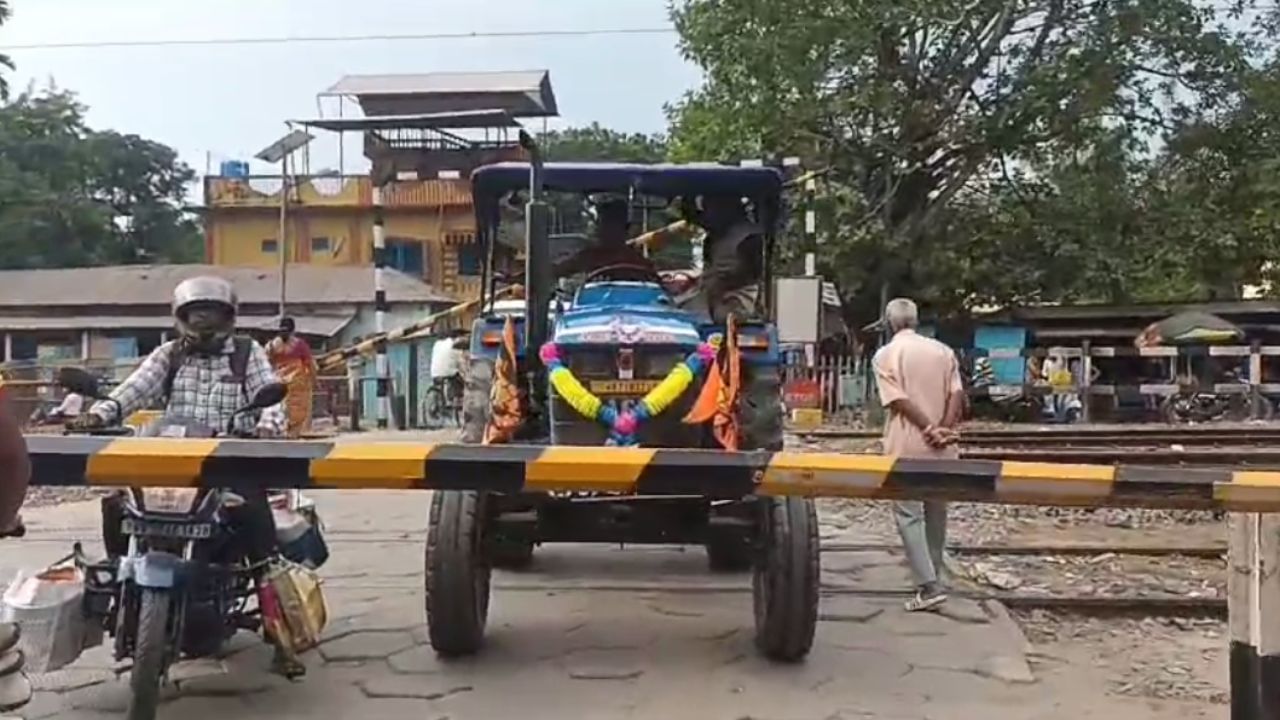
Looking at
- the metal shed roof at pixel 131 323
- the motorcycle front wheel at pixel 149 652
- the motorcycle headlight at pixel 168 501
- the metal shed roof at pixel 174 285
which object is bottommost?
the motorcycle front wheel at pixel 149 652

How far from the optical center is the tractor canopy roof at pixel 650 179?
22.8ft

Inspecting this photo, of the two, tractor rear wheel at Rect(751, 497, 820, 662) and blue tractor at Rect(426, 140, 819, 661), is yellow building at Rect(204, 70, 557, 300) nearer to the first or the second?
blue tractor at Rect(426, 140, 819, 661)

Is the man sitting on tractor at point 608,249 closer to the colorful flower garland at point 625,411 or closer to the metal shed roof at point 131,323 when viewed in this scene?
the colorful flower garland at point 625,411

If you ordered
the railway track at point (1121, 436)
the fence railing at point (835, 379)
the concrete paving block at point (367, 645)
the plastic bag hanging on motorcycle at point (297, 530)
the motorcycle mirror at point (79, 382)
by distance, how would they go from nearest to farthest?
the motorcycle mirror at point (79, 382)
the plastic bag hanging on motorcycle at point (297, 530)
the concrete paving block at point (367, 645)
the railway track at point (1121, 436)
the fence railing at point (835, 379)

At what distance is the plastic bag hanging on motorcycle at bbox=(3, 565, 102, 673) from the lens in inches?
193

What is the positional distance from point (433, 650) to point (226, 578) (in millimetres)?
1328

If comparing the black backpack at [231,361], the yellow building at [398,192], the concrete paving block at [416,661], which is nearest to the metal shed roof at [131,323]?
the yellow building at [398,192]

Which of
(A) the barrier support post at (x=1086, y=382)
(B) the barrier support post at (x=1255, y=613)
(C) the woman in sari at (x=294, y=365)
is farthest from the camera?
(A) the barrier support post at (x=1086, y=382)

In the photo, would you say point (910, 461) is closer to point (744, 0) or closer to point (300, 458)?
point (300, 458)

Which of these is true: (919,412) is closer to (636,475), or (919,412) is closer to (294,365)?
(636,475)

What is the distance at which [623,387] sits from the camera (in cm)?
605

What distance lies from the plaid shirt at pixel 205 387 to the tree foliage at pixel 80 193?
151 ft

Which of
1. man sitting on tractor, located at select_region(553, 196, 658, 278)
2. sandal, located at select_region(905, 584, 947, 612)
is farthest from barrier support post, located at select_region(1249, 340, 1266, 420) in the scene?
man sitting on tractor, located at select_region(553, 196, 658, 278)

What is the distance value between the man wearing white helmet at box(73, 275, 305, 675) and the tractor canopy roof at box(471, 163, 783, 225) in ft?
5.56
